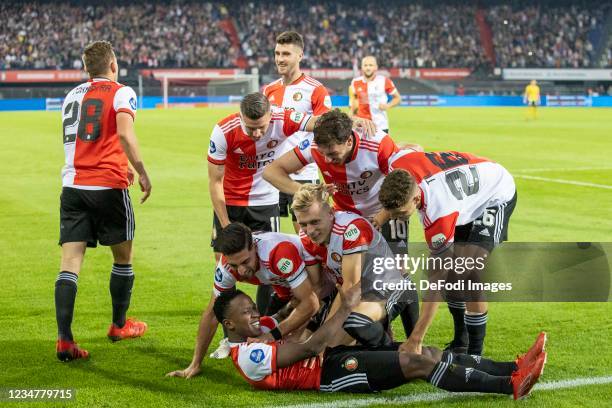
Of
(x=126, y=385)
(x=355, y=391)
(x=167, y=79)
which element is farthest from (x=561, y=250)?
(x=167, y=79)

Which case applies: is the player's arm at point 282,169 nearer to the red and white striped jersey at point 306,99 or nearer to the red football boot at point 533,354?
the red and white striped jersey at point 306,99

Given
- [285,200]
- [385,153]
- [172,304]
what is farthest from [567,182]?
[385,153]

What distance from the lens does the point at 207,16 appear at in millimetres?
57875

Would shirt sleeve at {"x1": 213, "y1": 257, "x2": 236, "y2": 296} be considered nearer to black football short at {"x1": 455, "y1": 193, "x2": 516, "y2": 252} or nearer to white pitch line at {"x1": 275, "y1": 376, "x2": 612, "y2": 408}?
white pitch line at {"x1": 275, "y1": 376, "x2": 612, "y2": 408}

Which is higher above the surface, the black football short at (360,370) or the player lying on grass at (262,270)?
the player lying on grass at (262,270)

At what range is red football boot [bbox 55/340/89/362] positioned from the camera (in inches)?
241

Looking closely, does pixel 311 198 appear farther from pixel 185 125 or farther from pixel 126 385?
pixel 185 125

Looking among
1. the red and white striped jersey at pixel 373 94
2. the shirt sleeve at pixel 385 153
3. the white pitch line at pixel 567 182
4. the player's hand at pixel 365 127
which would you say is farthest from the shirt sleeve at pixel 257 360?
the red and white striped jersey at pixel 373 94

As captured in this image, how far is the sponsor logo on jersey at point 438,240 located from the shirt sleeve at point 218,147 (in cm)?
217

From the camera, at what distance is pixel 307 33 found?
5875cm

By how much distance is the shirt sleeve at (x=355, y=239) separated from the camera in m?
5.41

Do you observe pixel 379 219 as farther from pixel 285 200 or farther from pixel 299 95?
pixel 299 95

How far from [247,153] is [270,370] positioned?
6.93 ft

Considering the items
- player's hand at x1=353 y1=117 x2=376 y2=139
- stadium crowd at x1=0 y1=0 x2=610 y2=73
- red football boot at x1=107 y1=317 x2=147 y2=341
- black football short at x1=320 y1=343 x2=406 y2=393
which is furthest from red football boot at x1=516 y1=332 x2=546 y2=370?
stadium crowd at x1=0 y1=0 x2=610 y2=73
